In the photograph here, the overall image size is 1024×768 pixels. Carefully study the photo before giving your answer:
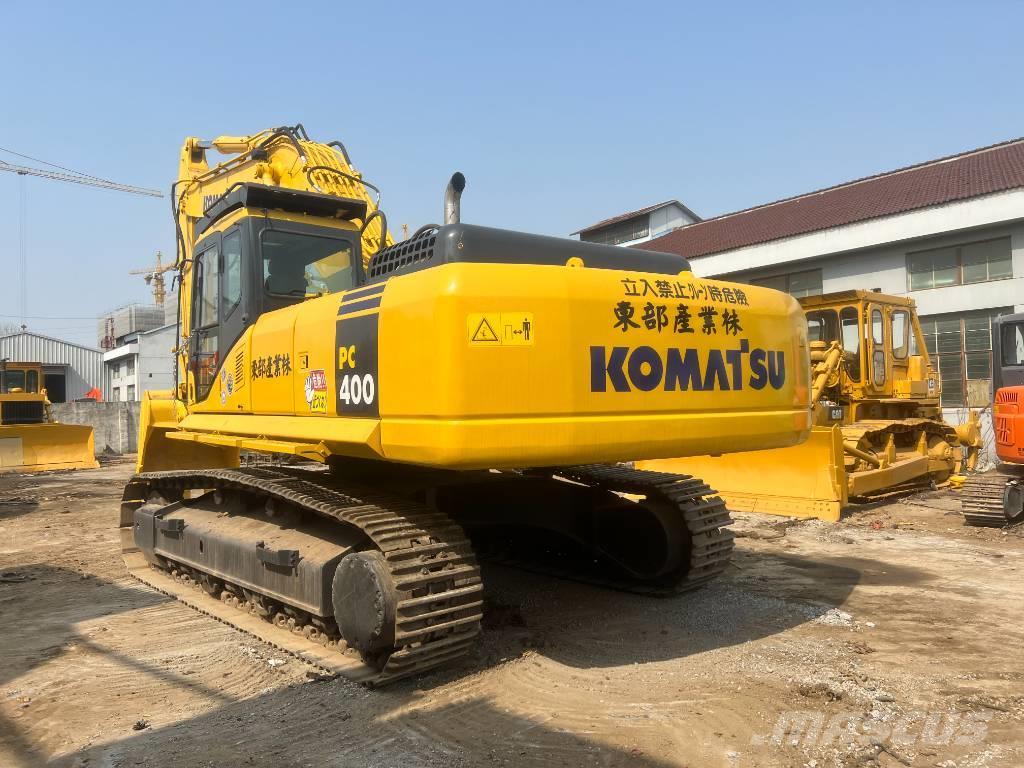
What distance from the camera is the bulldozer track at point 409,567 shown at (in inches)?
153

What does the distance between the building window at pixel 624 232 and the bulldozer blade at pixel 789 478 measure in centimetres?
2405

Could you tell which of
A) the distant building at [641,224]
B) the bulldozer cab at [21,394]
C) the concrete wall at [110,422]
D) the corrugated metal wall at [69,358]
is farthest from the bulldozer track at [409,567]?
the corrugated metal wall at [69,358]

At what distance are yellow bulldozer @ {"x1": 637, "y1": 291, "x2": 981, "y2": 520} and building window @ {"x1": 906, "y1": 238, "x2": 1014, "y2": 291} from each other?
21.2ft

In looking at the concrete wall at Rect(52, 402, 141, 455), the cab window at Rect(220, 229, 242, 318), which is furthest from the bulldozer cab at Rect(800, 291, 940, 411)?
the concrete wall at Rect(52, 402, 141, 455)

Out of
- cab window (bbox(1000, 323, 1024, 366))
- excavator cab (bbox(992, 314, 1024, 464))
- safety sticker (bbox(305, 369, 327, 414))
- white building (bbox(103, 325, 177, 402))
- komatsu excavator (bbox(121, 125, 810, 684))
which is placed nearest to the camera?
komatsu excavator (bbox(121, 125, 810, 684))

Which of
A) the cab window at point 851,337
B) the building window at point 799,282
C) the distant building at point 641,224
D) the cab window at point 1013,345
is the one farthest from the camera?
the distant building at point 641,224

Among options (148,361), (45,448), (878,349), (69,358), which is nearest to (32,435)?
(45,448)

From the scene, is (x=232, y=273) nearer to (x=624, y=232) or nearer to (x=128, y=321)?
(x=624, y=232)

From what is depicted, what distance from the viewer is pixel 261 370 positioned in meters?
4.92

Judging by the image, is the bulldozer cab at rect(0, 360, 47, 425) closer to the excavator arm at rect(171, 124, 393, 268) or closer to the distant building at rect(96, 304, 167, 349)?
the excavator arm at rect(171, 124, 393, 268)

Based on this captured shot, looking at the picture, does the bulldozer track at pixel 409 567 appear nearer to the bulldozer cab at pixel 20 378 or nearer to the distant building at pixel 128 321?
the bulldozer cab at pixel 20 378

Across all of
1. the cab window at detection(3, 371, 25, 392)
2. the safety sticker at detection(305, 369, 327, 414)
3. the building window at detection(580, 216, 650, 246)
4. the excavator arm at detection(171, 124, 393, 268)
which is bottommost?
Result: the safety sticker at detection(305, 369, 327, 414)

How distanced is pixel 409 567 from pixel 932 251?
1880 cm

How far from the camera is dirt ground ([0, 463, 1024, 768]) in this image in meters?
3.31
